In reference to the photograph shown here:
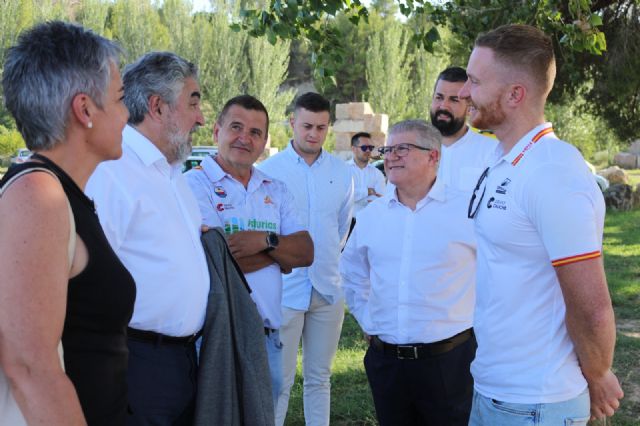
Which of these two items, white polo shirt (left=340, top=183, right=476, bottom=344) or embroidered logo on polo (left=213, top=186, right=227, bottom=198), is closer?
white polo shirt (left=340, top=183, right=476, bottom=344)

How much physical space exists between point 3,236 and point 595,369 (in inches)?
71.5

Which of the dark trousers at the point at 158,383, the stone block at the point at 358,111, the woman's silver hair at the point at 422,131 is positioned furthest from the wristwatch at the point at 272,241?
the stone block at the point at 358,111

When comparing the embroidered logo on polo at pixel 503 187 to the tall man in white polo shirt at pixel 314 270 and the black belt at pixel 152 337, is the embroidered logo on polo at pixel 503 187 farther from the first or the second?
the tall man in white polo shirt at pixel 314 270

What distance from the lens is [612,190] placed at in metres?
18.5

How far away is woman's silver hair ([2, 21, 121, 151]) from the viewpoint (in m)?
1.71

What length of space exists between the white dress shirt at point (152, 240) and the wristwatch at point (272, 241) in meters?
0.78

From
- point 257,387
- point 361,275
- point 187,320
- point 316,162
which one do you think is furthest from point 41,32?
point 316,162

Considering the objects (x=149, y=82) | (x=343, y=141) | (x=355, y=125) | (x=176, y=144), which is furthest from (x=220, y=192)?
(x=343, y=141)

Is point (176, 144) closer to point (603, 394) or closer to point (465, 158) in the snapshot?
point (603, 394)

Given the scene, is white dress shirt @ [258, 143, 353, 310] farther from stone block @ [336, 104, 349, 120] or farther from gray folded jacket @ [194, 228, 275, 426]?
stone block @ [336, 104, 349, 120]

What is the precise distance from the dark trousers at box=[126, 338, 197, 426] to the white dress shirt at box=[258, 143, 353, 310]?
1.85 m

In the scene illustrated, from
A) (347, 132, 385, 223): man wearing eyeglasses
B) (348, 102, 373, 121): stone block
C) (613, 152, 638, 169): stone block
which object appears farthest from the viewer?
(613, 152, 638, 169): stone block

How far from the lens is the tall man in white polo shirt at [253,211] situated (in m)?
3.42

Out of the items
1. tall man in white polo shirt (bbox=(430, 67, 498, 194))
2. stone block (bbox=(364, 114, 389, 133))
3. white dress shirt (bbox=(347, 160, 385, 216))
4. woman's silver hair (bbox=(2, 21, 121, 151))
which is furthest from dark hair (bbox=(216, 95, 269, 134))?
stone block (bbox=(364, 114, 389, 133))
